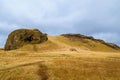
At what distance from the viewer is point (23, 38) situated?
12625 centimetres

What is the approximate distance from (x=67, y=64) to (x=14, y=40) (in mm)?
76043

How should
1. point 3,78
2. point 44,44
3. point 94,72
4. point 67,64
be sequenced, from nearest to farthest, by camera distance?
point 3,78 → point 94,72 → point 67,64 → point 44,44

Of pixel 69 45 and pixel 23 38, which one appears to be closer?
pixel 23 38

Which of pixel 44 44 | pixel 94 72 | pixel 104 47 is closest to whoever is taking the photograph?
pixel 94 72

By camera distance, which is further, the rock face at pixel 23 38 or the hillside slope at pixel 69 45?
the rock face at pixel 23 38

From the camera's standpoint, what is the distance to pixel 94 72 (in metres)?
50.2

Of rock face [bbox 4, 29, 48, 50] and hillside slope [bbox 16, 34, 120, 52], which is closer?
hillside slope [bbox 16, 34, 120, 52]

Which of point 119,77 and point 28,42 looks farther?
point 28,42

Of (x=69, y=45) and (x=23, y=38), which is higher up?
(x=23, y=38)

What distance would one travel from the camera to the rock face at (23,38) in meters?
126

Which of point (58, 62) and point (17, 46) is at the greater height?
point (17, 46)

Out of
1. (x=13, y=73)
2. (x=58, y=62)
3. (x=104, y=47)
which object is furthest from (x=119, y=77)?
(x=104, y=47)

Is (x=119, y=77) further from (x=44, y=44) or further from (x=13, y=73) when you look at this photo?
(x=44, y=44)

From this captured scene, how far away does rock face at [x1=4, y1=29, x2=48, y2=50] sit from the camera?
12581 cm
